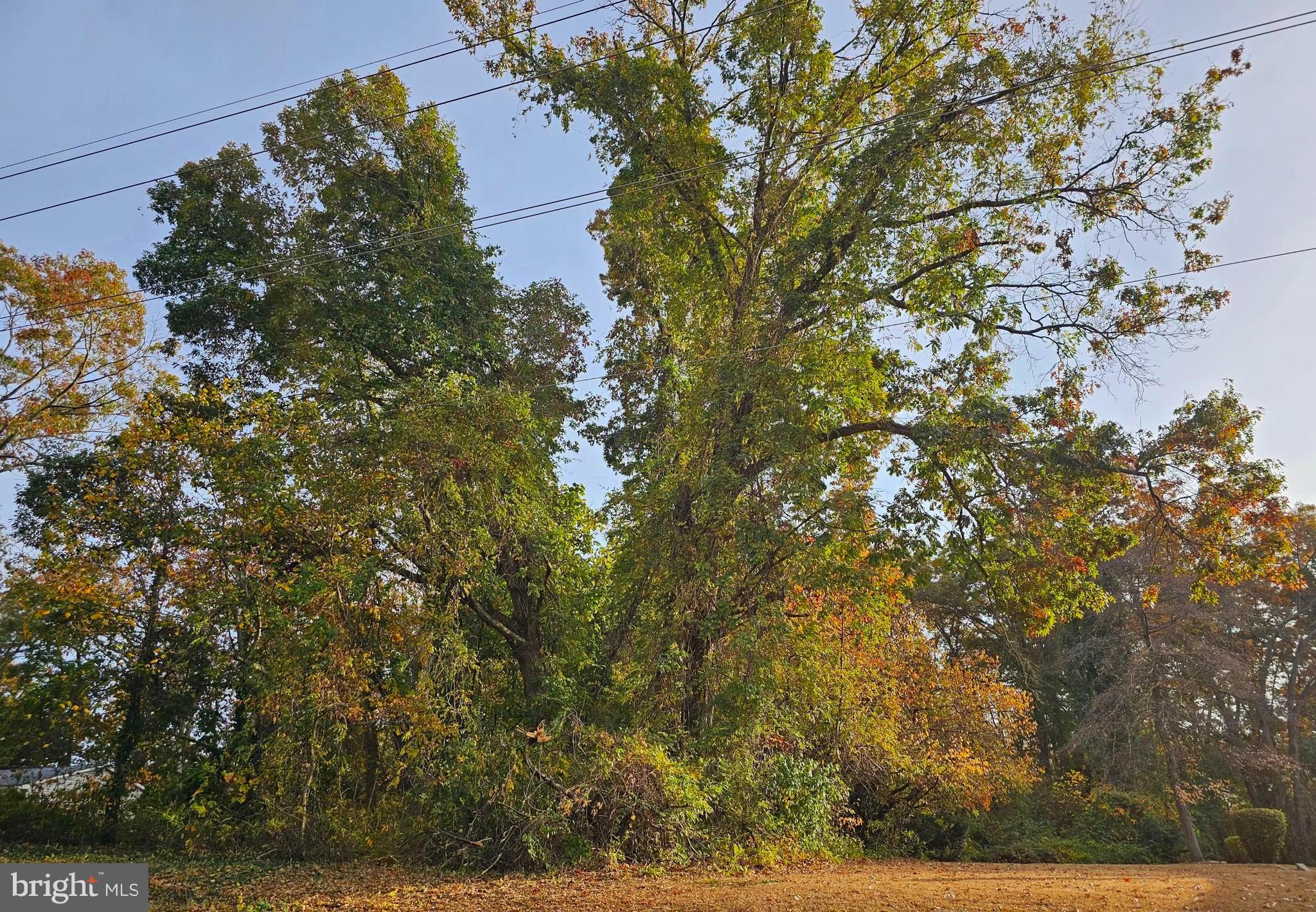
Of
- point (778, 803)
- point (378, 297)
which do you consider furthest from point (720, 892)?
point (378, 297)

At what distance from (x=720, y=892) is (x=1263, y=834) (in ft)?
42.6

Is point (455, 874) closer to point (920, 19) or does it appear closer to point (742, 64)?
point (742, 64)

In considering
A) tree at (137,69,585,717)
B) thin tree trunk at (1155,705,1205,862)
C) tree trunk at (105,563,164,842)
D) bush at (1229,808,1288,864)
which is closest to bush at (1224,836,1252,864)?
bush at (1229,808,1288,864)

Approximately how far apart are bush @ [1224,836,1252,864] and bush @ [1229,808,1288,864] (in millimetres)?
226

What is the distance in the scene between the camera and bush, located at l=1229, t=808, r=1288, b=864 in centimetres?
1361

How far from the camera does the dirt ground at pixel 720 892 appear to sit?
21.7ft

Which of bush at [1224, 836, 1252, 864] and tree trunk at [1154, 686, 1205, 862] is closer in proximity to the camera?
bush at [1224, 836, 1252, 864]

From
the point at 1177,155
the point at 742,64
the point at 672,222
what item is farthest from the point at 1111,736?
the point at 742,64

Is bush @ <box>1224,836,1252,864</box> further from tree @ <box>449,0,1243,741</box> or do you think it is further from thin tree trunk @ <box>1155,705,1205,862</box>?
tree @ <box>449,0,1243,741</box>

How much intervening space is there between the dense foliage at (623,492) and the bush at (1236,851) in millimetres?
4808

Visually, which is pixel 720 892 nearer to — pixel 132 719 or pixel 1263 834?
pixel 132 719

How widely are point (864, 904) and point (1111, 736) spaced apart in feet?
44.7

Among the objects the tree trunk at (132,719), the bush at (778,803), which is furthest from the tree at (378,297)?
the tree trunk at (132,719)

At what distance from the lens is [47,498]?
1350 cm
